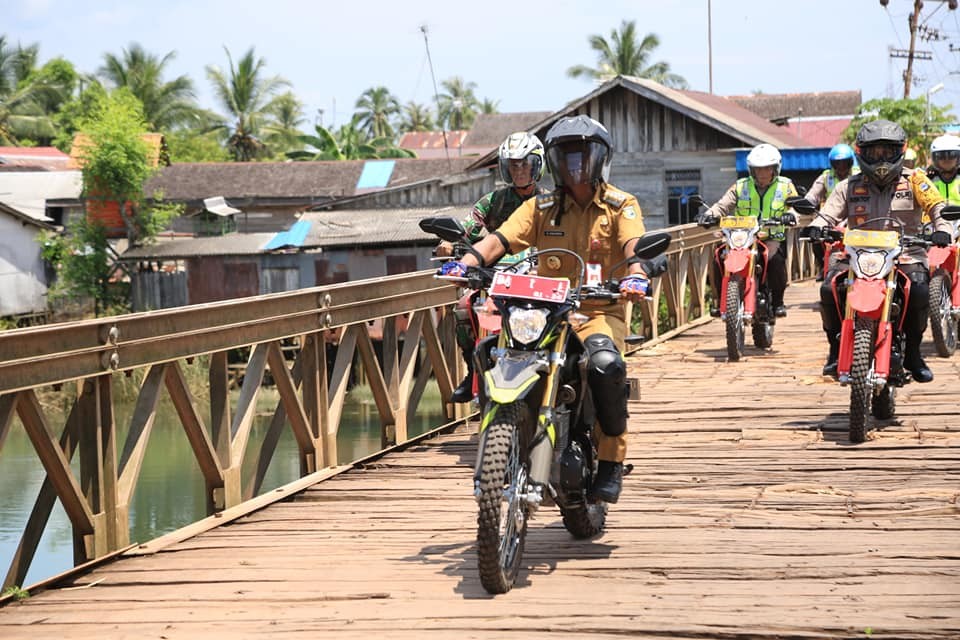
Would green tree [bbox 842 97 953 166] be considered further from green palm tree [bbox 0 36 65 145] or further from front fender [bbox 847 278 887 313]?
green palm tree [bbox 0 36 65 145]

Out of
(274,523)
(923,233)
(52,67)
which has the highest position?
(52,67)

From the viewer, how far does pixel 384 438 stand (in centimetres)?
930

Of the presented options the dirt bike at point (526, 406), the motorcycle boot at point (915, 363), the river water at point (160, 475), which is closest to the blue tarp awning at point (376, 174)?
the river water at point (160, 475)

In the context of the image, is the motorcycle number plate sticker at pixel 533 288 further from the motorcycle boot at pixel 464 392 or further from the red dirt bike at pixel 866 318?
the red dirt bike at pixel 866 318

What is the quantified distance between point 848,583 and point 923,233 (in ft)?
14.1

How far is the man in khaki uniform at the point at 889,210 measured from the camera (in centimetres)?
877

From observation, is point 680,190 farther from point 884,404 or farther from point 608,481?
point 608,481

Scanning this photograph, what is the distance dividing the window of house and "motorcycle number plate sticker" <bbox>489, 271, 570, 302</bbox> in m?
29.7

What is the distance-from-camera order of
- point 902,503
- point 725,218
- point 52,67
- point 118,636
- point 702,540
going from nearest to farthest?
point 118,636 → point 702,540 → point 902,503 → point 725,218 → point 52,67

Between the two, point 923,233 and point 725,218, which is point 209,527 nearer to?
point 923,233

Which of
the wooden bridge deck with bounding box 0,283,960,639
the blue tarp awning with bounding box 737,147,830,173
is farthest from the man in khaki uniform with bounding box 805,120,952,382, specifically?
the blue tarp awning with bounding box 737,147,830,173

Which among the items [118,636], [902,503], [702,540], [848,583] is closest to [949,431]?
[902,503]

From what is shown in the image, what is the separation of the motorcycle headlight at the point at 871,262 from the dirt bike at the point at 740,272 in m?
3.87

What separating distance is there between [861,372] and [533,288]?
11.4 feet
